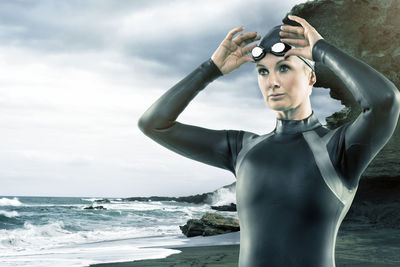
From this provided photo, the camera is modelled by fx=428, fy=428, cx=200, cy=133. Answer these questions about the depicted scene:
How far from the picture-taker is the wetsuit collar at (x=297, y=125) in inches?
86.0

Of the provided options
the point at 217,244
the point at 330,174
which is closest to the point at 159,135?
the point at 330,174

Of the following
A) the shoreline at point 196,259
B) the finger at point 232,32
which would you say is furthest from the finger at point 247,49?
the shoreline at point 196,259

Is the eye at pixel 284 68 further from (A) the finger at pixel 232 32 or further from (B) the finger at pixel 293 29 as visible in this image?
(A) the finger at pixel 232 32

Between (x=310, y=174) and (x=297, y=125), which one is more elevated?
(x=297, y=125)

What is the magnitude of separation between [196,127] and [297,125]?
58 centimetres

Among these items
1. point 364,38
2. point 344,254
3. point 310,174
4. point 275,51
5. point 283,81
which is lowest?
point 344,254

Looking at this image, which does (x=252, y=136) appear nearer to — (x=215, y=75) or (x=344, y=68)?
(x=215, y=75)

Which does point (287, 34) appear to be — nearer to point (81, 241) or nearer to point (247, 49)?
point (247, 49)

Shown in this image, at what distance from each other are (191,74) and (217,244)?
976 centimetres

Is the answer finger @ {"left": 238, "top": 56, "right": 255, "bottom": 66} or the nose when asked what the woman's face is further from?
finger @ {"left": 238, "top": 56, "right": 255, "bottom": 66}

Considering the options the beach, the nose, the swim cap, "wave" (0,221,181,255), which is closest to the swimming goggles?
the swim cap

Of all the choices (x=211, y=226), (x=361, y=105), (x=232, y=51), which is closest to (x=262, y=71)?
(x=232, y=51)

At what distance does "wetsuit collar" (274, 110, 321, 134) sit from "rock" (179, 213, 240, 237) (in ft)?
38.4

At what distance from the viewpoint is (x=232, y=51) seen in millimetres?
2383
